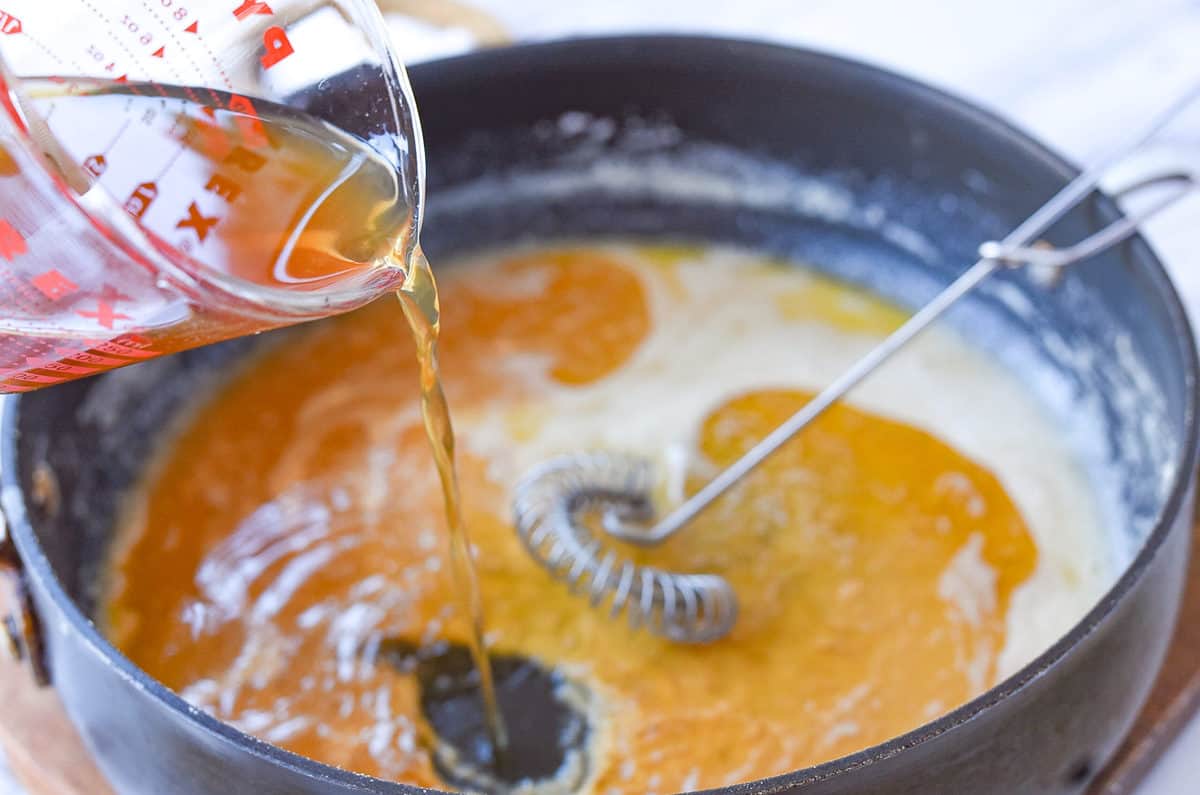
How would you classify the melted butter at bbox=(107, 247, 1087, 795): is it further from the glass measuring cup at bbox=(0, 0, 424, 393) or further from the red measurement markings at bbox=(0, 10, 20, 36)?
the red measurement markings at bbox=(0, 10, 20, 36)

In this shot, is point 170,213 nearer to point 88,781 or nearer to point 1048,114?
point 88,781

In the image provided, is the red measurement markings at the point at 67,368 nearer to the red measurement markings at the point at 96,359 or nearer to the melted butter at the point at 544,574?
the red measurement markings at the point at 96,359

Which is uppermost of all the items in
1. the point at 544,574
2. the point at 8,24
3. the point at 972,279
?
the point at 8,24

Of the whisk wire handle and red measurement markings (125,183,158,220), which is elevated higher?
red measurement markings (125,183,158,220)

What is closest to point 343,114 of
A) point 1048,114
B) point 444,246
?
point 444,246

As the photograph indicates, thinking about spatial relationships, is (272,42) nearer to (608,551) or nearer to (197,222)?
(197,222)

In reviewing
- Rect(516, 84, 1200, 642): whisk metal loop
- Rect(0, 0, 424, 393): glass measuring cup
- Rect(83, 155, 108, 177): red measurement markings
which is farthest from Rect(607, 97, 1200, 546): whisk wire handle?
Rect(83, 155, 108, 177): red measurement markings

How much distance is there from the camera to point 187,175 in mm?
589

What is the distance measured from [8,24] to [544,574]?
17.8 inches

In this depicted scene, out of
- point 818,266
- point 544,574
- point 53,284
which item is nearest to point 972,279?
point 818,266

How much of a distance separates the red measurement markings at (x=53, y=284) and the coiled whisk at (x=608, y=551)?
14.5 inches

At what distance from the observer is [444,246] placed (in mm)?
1079

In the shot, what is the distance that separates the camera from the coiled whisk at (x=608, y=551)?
80 centimetres

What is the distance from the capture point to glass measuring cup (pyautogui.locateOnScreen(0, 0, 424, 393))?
492 mm
